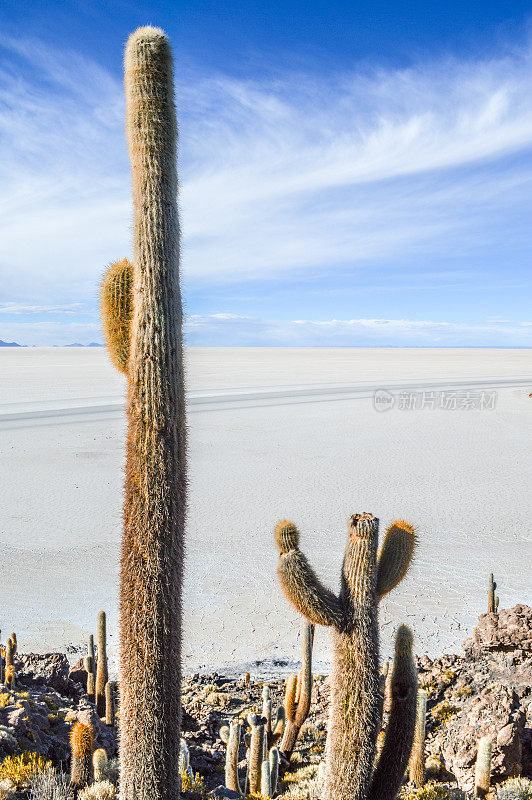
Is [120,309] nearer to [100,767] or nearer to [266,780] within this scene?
[100,767]

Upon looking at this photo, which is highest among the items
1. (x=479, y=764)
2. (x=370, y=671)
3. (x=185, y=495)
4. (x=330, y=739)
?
(x=185, y=495)

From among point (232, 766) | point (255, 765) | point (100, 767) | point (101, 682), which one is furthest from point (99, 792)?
point (101, 682)

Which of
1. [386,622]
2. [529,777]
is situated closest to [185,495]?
[529,777]

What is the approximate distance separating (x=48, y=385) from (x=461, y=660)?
37.4 metres

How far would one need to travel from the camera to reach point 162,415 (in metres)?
3.29

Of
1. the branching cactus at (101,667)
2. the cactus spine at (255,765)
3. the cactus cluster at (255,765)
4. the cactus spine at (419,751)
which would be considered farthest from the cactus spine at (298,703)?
the branching cactus at (101,667)

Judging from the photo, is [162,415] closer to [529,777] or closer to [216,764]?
[216,764]

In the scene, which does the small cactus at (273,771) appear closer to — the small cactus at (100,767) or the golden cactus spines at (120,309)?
the small cactus at (100,767)

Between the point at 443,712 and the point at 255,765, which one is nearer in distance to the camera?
the point at 255,765

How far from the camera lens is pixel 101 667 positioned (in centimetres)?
613

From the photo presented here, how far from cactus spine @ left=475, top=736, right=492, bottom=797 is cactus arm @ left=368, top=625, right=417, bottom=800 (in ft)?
3.66

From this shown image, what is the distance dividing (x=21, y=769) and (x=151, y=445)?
9.35ft

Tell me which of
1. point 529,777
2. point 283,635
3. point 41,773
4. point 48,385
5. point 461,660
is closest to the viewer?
point 41,773

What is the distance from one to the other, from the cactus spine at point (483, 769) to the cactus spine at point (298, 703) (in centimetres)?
153
